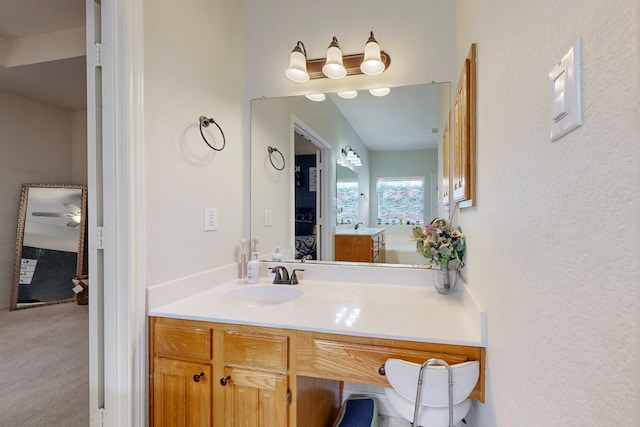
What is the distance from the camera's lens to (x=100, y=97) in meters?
1.25

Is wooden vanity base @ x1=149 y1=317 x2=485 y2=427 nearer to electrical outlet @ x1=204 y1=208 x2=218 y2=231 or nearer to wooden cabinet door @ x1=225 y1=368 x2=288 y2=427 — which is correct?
wooden cabinet door @ x1=225 y1=368 x2=288 y2=427

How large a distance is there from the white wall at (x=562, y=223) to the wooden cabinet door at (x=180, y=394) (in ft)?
3.50

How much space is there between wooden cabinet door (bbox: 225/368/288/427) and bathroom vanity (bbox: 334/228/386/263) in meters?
0.85

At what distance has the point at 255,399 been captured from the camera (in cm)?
124

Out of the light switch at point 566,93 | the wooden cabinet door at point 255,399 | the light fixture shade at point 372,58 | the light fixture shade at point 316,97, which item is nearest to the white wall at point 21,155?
the light fixture shade at point 316,97

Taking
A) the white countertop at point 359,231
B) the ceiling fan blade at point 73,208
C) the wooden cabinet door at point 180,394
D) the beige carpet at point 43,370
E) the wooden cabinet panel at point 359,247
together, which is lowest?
the beige carpet at point 43,370

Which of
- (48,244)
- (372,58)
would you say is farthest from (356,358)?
(48,244)

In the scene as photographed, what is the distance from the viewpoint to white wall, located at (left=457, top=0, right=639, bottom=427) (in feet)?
1.16

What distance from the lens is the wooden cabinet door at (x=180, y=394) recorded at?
129 cm

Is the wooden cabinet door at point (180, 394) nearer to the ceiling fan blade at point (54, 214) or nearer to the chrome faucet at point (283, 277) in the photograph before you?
the chrome faucet at point (283, 277)

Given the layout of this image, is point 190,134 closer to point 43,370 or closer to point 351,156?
point 351,156

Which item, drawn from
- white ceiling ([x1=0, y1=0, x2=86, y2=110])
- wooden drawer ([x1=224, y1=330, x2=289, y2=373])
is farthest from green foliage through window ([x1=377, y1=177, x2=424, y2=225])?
white ceiling ([x1=0, y1=0, x2=86, y2=110])

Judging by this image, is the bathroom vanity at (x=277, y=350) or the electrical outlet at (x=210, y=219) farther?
the electrical outlet at (x=210, y=219)

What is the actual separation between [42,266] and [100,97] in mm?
3795
